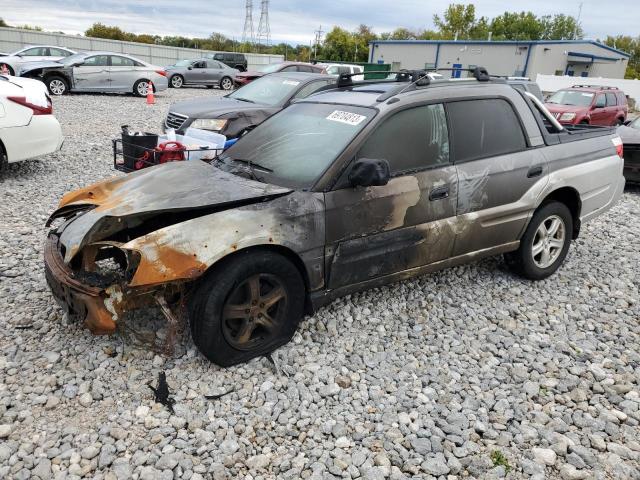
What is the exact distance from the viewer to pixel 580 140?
4.91 metres

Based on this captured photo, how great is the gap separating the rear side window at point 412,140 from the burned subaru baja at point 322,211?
11mm

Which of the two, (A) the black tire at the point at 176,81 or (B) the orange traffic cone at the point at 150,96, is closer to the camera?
(B) the orange traffic cone at the point at 150,96

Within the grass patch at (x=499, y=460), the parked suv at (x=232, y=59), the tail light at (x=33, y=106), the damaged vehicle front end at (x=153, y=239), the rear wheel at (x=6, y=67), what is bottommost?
the grass patch at (x=499, y=460)

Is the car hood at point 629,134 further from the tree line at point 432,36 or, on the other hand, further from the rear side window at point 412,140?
the tree line at point 432,36

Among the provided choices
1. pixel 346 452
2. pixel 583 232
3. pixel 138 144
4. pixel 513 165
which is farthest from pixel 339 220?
pixel 583 232

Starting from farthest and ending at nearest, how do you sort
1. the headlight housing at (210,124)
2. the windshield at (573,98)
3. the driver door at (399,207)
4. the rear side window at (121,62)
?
the rear side window at (121,62)
the windshield at (573,98)
the headlight housing at (210,124)
the driver door at (399,207)

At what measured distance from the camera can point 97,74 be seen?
1775 cm

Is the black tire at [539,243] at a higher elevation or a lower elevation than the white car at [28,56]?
lower

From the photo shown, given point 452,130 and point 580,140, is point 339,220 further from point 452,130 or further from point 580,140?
point 580,140

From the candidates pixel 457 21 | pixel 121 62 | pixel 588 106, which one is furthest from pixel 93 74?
pixel 457 21

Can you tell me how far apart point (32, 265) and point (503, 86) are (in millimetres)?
4501

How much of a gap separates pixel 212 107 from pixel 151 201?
5.45m

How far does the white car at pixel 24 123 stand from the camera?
698 centimetres

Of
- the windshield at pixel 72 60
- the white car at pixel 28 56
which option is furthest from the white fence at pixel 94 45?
the windshield at pixel 72 60
